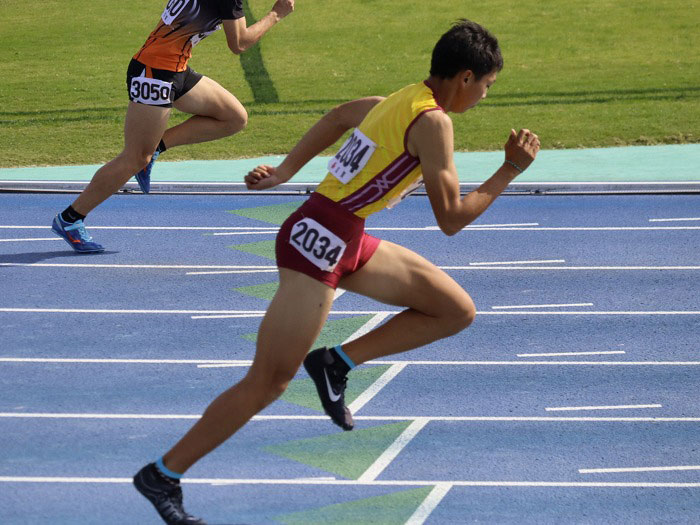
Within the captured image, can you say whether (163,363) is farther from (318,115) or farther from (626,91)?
(626,91)

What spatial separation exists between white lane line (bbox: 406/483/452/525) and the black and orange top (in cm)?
421

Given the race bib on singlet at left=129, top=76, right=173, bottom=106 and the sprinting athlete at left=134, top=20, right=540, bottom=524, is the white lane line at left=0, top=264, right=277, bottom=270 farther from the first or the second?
the sprinting athlete at left=134, top=20, right=540, bottom=524

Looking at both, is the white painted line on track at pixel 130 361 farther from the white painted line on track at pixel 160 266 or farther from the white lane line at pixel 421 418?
the white painted line on track at pixel 160 266

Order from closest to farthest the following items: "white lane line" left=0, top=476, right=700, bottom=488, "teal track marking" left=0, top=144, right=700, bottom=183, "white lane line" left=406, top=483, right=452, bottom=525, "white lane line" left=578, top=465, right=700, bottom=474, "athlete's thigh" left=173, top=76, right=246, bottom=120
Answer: "white lane line" left=406, top=483, right=452, bottom=525, "white lane line" left=0, top=476, right=700, bottom=488, "white lane line" left=578, top=465, right=700, bottom=474, "athlete's thigh" left=173, top=76, right=246, bottom=120, "teal track marking" left=0, top=144, right=700, bottom=183

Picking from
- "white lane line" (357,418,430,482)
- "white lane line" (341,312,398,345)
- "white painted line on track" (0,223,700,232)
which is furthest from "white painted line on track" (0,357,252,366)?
"white painted line on track" (0,223,700,232)

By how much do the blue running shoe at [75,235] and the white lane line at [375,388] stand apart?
10.4ft

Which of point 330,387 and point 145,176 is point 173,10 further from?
point 330,387

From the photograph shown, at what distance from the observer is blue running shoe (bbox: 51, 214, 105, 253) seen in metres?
8.73

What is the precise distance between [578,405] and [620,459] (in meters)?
0.71

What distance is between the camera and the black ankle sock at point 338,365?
488cm

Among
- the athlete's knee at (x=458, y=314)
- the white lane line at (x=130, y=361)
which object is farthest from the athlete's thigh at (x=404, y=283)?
the white lane line at (x=130, y=361)

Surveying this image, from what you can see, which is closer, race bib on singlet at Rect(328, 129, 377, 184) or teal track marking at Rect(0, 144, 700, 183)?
race bib on singlet at Rect(328, 129, 377, 184)

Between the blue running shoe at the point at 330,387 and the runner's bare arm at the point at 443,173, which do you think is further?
the blue running shoe at the point at 330,387

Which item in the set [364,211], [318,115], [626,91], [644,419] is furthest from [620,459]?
[626,91]
